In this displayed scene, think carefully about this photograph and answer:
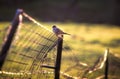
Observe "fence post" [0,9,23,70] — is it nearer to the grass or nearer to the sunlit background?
the grass

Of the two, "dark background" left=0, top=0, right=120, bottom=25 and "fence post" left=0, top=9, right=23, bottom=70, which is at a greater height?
"dark background" left=0, top=0, right=120, bottom=25

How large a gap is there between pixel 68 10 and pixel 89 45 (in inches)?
164

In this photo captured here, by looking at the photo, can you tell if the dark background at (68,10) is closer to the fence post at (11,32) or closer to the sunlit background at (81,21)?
the sunlit background at (81,21)

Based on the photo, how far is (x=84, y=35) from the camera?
9359 millimetres

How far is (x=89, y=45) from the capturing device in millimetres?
8227

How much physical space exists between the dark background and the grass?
0.77 meters

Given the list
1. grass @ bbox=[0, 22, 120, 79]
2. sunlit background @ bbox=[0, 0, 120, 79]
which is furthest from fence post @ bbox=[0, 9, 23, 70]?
sunlit background @ bbox=[0, 0, 120, 79]

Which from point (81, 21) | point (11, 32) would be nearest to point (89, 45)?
point (81, 21)

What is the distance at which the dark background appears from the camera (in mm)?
11352

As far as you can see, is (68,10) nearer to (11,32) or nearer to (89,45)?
(89,45)

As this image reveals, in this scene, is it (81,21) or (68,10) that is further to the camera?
(68,10)

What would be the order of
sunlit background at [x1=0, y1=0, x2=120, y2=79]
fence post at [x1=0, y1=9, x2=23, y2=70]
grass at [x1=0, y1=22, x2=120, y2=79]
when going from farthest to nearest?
sunlit background at [x1=0, y1=0, x2=120, y2=79]
grass at [x1=0, y1=22, x2=120, y2=79]
fence post at [x1=0, y1=9, x2=23, y2=70]

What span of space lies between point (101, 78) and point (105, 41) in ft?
12.7

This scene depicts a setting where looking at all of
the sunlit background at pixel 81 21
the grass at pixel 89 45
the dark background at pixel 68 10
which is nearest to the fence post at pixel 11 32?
the grass at pixel 89 45
